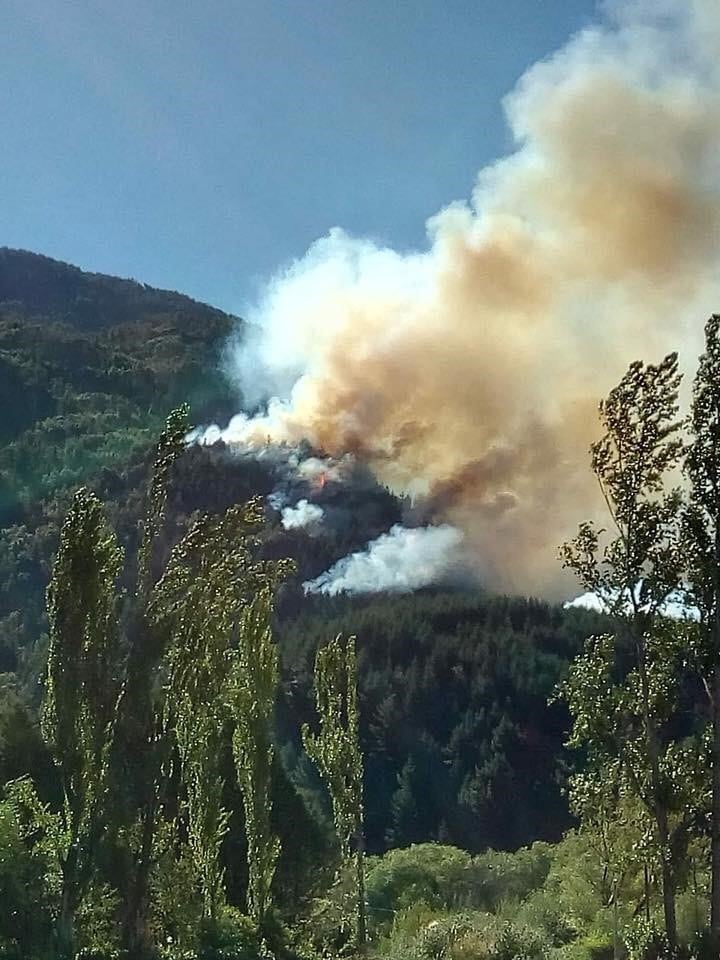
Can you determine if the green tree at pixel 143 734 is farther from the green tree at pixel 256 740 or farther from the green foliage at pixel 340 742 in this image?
the green foliage at pixel 340 742

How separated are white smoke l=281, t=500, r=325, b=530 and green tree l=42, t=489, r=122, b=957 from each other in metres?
143

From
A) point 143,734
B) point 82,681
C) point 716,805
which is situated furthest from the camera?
point 143,734

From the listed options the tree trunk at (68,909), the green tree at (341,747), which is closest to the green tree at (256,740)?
the green tree at (341,747)

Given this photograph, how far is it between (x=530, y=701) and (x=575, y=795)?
317ft

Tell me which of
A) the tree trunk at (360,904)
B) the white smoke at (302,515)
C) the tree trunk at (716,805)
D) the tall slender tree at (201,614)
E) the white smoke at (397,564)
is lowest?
the tree trunk at (360,904)

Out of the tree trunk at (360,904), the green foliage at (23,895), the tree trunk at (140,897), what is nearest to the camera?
the green foliage at (23,895)

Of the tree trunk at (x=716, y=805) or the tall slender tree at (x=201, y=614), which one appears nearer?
the tree trunk at (x=716, y=805)

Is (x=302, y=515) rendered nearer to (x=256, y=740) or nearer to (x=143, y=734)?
(x=256, y=740)

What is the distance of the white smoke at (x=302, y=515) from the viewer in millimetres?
166500

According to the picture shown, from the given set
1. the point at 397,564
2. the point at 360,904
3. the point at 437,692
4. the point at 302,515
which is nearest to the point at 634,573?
the point at 360,904

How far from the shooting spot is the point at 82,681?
21.6 m

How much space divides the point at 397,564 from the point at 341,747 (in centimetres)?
12438

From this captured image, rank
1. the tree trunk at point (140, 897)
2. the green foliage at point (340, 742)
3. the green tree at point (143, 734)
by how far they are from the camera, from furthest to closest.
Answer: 1. the green foliage at point (340, 742)
2. the tree trunk at point (140, 897)
3. the green tree at point (143, 734)

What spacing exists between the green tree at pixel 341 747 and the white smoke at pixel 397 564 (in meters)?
107
